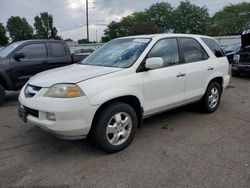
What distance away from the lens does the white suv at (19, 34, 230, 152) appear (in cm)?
322

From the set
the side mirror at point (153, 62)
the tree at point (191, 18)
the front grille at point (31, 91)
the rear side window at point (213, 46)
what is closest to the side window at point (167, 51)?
the side mirror at point (153, 62)

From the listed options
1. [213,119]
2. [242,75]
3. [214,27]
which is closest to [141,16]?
[214,27]

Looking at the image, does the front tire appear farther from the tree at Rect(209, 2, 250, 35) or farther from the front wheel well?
the tree at Rect(209, 2, 250, 35)

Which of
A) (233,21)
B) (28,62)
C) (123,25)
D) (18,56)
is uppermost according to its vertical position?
(233,21)

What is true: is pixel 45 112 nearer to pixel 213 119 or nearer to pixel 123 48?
pixel 123 48

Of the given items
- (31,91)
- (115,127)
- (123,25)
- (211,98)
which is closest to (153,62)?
(115,127)

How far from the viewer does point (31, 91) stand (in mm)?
3602

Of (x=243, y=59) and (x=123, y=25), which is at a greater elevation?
(x=123, y=25)

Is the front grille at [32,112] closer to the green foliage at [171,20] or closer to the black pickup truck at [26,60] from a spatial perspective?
the black pickup truck at [26,60]

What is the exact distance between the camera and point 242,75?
33.3 ft

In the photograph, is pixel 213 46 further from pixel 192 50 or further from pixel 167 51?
pixel 167 51

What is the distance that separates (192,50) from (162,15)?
77.1 m

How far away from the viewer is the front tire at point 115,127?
3.39 meters

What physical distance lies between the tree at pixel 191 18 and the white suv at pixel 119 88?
73.7 meters
